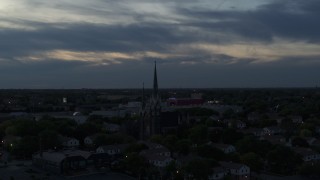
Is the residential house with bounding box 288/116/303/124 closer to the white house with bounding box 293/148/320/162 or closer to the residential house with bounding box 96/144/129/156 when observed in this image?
the white house with bounding box 293/148/320/162

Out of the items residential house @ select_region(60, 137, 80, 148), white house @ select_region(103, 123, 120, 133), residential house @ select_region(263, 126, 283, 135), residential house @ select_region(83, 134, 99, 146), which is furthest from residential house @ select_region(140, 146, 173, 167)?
residential house @ select_region(263, 126, 283, 135)

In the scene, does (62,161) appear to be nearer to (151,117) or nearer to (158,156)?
(158,156)

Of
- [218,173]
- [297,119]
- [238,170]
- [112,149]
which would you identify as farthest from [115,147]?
[297,119]

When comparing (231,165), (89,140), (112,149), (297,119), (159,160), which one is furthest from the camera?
(297,119)

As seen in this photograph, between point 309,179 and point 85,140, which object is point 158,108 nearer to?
point 85,140

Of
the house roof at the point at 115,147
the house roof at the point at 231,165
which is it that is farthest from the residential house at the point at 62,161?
the house roof at the point at 231,165

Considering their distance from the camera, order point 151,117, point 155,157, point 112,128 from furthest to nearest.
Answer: point 112,128, point 151,117, point 155,157
